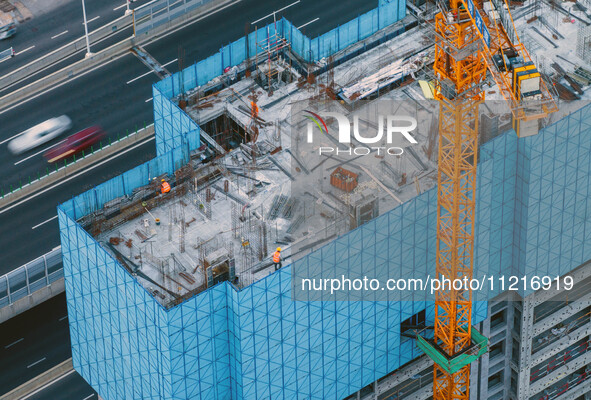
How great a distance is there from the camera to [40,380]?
188125 millimetres

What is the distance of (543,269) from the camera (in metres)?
168

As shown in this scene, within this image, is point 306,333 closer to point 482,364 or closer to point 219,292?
point 219,292

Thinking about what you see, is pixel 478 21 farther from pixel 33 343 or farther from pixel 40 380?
pixel 33 343

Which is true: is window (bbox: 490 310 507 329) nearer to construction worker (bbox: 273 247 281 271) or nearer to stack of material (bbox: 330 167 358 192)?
stack of material (bbox: 330 167 358 192)

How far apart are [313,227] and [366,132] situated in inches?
533

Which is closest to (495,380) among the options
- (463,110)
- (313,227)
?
(313,227)

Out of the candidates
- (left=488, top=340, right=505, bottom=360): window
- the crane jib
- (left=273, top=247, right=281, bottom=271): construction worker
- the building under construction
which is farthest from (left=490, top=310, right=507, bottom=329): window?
the crane jib

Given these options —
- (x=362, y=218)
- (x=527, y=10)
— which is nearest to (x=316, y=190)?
(x=362, y=218)

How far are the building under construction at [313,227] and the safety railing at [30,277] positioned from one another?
2216cm

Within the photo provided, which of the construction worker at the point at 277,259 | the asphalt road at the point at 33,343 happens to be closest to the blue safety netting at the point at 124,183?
the construction worker at the point at 277,259

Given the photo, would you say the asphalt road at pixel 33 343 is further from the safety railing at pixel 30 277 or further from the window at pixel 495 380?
the window at pixel 495 380

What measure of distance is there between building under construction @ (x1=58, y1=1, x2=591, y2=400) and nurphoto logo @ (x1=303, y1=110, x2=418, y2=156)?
27 centimetres

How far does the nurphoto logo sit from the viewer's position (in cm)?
16350

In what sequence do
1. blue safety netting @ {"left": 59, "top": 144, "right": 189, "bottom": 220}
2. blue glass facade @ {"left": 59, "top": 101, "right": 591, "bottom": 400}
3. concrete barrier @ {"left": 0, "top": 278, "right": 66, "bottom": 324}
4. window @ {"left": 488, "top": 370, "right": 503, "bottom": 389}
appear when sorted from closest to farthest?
blue glass facade @ {"left": 59, "top": 101, "right": 591, "bottom": 400} → blue safety netting @ {"left": 59, "top": 144, "right": 189, "bottom": 220} → window @ {"left": 488, "top": 370, "right": 503, "bottom": 389} → concrete barrier @ {"left": 0, "top": 278, "right": 66, "bottom": 324}
